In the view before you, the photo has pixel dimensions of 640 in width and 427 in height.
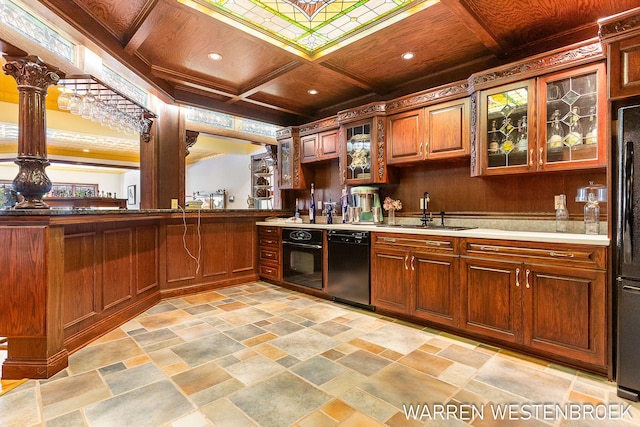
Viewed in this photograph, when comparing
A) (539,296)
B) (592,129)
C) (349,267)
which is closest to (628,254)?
(539,296)

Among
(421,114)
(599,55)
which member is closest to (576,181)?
(599,55)

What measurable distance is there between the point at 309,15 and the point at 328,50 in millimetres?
506

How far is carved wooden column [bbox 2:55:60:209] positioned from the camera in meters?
2.18

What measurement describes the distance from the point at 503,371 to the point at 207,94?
445 cm

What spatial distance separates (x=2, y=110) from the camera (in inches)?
189

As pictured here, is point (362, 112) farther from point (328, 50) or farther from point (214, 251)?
point (214, 251)

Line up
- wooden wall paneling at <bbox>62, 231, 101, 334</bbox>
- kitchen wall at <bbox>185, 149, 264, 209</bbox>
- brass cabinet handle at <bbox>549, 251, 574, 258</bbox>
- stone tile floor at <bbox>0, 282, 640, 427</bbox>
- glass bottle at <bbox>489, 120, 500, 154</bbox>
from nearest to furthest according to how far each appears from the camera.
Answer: stone tile floor at <bbox>0, 282, 640, 427</bbox>, brass cabinet handle at <bbox>549, 251, 574, 258</bbox>, wooden wall paneling at <bbox>62, 231, 101, 334</bbox>, glass bottle at <bbox>489, 120, 500, 154</bbox>, kitchen wall at <bbox>185, 149, 264, 209</bbox>

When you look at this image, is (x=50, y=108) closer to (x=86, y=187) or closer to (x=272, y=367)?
(x=272, y=367)

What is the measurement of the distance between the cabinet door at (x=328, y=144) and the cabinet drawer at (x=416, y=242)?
5.02 ft

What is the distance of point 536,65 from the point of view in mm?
2586

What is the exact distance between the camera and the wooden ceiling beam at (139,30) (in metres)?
2.48

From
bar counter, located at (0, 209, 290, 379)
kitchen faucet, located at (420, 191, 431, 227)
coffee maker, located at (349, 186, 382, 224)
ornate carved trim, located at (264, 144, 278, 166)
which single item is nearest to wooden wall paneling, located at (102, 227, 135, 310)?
bar counter, located at (0, 209, 290, 379)

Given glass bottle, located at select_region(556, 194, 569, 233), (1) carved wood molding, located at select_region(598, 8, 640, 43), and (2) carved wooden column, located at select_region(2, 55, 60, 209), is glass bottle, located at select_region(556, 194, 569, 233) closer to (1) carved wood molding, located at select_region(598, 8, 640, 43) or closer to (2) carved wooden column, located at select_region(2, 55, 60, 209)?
(1) carved wood molding, located at select_region(598, 8, 640, 43)

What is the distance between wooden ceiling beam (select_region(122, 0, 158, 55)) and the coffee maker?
2678mm
